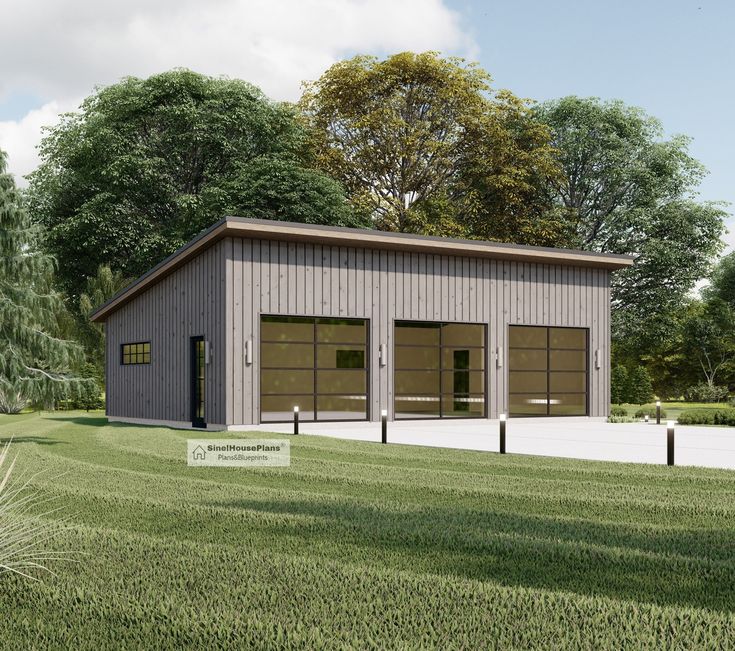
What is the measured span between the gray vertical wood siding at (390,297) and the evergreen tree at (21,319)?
182 inches

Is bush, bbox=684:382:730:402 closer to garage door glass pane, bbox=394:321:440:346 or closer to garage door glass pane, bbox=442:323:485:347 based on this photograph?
garage door glass pane, bbox=442:323:485:347

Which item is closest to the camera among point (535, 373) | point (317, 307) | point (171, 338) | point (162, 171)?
point (317, 307)

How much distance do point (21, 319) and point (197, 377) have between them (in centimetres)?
649

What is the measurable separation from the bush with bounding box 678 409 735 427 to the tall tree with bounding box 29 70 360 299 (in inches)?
670

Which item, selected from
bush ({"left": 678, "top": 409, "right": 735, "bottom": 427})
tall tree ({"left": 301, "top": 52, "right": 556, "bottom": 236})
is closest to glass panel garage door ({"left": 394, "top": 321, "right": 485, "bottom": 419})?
tall tree ({"left": 301, "top": 52, "right": 556, "bottom": 236})

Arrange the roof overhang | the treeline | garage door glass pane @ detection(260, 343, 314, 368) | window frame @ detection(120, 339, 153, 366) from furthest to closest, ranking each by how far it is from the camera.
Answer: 1. the treeline
2. garage door glass pane @ detection(260, 343, 314, 368)
3. window frame @ detection(120, 339, 153, 366)
4. the roof overhang

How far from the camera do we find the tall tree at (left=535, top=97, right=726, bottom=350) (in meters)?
41.9

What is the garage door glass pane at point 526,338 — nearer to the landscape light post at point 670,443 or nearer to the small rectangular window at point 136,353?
the small rectangular window at point 136,353

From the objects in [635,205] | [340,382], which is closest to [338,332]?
[340,382]

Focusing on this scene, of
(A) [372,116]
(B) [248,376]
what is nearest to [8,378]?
(B) [248,376]

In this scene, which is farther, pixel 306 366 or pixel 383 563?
pixel 306 366

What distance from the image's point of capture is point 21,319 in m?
16.2

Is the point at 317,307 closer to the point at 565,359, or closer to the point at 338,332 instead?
the point at 338,332

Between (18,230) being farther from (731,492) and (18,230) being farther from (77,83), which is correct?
(77,83)
